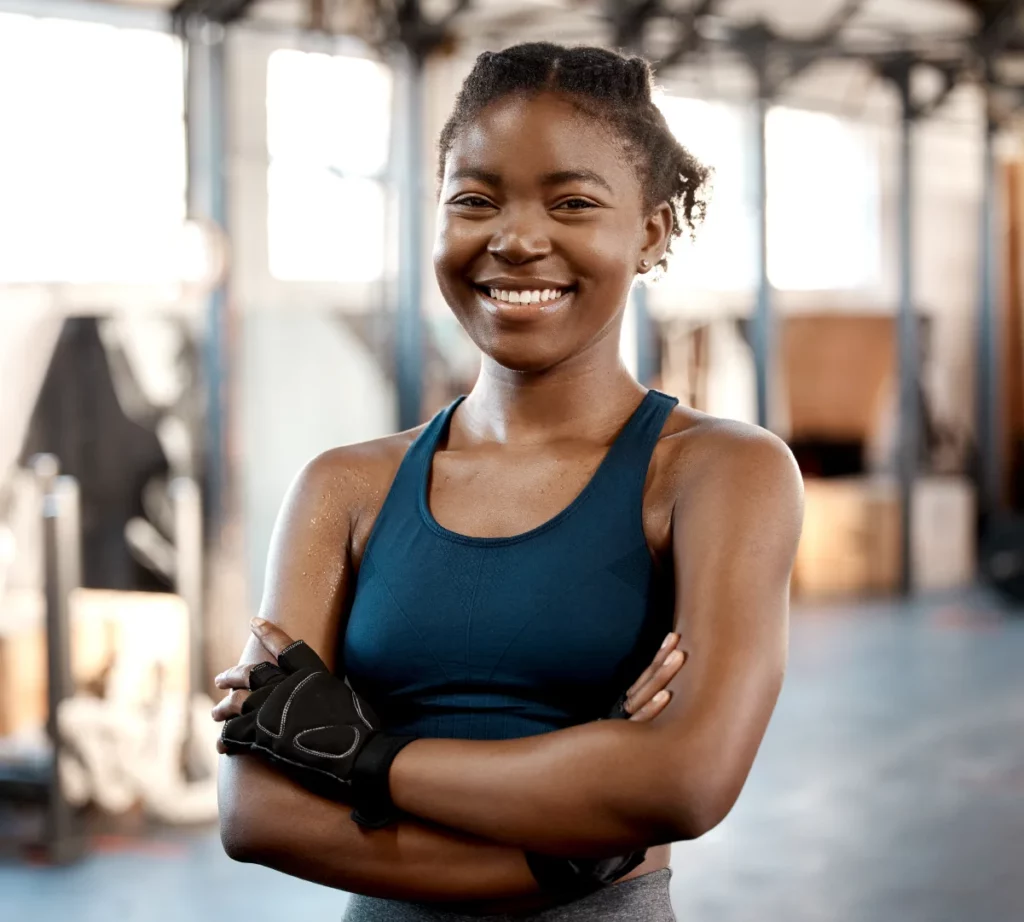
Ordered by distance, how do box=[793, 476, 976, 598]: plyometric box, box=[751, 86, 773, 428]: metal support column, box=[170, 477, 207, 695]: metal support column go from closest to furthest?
box=[170, 477, 207, 695]: metal support column → box=[751, 86, 773, 428]: metal support column → box=[793, 476, 976, 598]: plyometric box

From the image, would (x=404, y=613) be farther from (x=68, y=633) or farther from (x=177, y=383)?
(x=177, y=383)

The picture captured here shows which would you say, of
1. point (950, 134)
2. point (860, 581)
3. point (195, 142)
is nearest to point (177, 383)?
point (195, 142)

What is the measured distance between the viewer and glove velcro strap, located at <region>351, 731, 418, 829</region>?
1.40 metres

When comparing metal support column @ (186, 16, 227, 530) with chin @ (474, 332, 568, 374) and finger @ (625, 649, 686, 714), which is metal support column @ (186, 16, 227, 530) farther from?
finger @ (625, 649, 686, 714)

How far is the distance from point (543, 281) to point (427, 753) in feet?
1.66

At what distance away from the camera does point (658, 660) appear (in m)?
1.41

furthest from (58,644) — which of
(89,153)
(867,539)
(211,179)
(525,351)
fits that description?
(867,539)

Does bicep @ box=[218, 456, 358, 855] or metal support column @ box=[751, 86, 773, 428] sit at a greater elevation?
metal support column @ box=[751, 86, 773, 428]

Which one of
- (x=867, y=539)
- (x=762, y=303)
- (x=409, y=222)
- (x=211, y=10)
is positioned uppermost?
(x=211, y=10)

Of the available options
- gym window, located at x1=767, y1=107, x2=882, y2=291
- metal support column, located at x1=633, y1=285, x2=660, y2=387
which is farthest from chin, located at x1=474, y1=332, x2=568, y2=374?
gym window, located at x1=767, y1=107, x2=882, y2=291

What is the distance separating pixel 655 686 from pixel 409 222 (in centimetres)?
715

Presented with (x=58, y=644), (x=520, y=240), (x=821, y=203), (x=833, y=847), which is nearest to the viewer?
(x=520, y=240)

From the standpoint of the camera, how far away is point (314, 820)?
1.45 meters

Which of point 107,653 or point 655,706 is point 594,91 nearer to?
point 655,706
